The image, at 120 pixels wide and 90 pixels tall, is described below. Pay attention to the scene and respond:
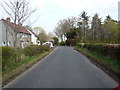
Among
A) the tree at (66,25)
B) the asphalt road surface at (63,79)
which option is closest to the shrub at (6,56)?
the asphalt road surface at (63,79)

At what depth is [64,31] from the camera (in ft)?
277

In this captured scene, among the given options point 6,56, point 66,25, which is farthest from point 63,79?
point 66,25

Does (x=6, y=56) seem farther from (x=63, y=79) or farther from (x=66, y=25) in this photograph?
(x=66, y=25)

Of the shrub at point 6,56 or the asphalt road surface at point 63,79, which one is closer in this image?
the asphalt road surface at point 63,79

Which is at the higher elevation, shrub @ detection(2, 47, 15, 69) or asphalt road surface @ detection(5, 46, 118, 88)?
shrub @ detection(2, 47, 15, 69)

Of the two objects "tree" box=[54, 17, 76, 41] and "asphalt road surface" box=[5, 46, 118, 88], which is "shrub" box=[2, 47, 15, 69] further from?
"tree" box=[54, 17, 76, 41]

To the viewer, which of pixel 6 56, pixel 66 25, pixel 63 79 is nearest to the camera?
pixel 63 79

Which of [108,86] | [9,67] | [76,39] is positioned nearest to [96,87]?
[108,86]

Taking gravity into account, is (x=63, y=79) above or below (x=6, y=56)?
below

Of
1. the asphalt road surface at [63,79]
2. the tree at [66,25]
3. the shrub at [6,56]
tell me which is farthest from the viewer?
the tree at [66,25]

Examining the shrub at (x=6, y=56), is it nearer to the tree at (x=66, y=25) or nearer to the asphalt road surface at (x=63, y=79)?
the asphalt road surface at (x=63, y=79)

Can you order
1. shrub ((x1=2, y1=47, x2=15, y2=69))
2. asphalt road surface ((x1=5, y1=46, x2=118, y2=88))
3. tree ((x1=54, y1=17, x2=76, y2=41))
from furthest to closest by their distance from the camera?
tree ((x1=54, y1=17, x2=76, y2=41)), shrub ((x1=2, y1=47, x2=15, y2=69)), asphalt road surface ((x1=5, y1=46, x2=118, y2=88))

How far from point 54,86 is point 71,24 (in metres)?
78.3

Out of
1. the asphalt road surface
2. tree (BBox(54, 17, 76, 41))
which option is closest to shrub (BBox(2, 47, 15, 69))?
the asphalt road surface
